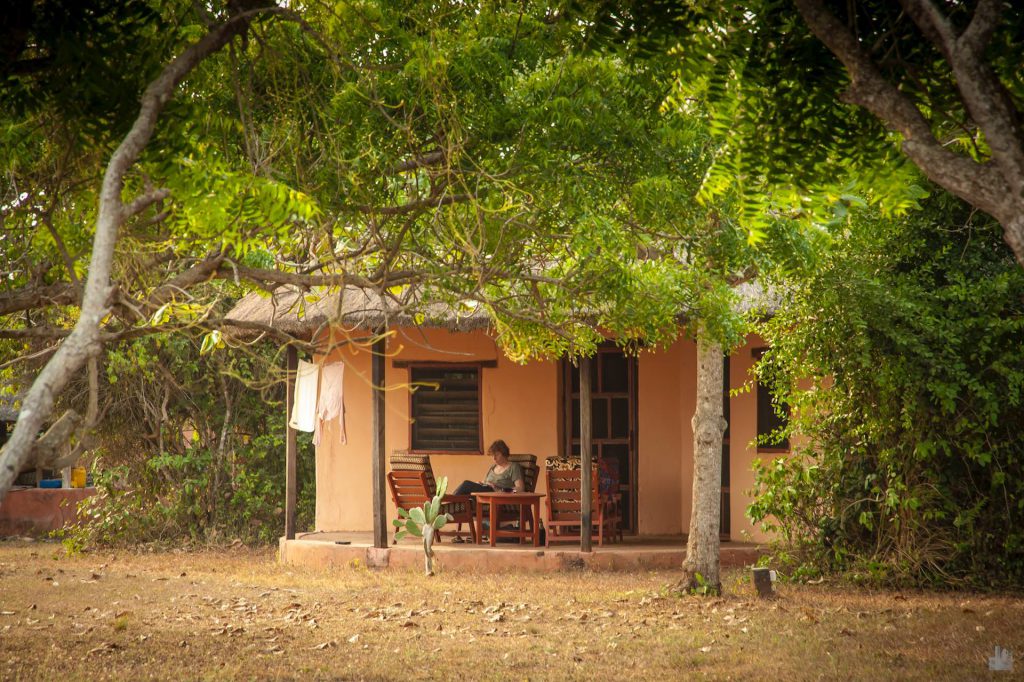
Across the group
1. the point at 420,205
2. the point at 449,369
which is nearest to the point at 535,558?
the point at 449,369

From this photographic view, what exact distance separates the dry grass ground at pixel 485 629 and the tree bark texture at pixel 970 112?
13.4 feet

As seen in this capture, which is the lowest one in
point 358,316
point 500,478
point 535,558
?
point 535,558

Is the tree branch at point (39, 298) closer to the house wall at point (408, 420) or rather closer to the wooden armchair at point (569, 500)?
the wooden armchair at point (569, 500)

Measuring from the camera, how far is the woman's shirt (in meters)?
12.6

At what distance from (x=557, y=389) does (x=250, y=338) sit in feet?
13.5

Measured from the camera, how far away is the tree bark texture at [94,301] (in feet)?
9.89

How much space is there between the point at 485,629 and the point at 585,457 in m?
3.61

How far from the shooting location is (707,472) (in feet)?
31.6

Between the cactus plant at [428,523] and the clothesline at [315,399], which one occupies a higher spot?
the clothesline at [315,399]

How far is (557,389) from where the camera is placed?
44.8 ft

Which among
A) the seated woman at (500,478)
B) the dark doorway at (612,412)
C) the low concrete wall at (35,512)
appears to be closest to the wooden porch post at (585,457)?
the seated woman at (500,478)

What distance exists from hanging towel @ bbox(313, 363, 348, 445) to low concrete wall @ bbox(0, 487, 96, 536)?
5623mm

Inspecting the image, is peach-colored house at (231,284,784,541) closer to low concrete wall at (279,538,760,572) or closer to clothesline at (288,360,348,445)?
clothesline at (288,360,348,445)

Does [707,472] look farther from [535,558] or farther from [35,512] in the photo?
[35,512]
